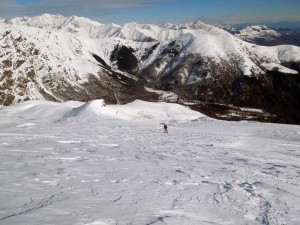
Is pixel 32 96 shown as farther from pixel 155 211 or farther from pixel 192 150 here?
pixel 155 211

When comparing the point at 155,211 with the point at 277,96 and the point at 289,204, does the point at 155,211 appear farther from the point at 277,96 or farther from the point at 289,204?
the point at 277,96

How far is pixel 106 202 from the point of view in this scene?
11594 mm

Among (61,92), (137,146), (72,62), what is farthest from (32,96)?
(137,146)

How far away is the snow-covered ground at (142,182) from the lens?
1061 centimetres

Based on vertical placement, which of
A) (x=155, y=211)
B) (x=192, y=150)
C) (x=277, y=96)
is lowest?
(x=277, y=96)

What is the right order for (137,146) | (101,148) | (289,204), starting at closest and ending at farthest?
(289,204), (101,148), (137,146)

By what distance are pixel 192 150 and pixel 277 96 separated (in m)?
181

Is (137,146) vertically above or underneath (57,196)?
underneath

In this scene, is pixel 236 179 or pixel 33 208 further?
pixel 236 179

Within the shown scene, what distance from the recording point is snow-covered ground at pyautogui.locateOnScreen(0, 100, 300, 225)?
10609 mm

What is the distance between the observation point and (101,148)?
23.0 m

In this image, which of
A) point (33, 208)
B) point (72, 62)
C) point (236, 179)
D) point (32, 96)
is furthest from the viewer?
point (72, 62)

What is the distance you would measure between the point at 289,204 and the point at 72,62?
180 metres

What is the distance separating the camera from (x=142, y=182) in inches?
572
